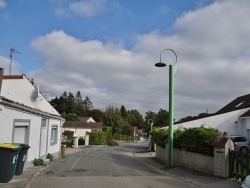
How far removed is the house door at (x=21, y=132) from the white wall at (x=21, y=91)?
1911 mm

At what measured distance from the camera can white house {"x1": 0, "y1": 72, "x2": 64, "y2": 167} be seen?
1267cm

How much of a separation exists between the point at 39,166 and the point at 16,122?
3987 millimetres

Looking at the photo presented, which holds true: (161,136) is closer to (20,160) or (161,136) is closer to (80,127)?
(20,160)

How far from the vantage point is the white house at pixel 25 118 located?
1267cm

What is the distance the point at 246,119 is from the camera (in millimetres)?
31438

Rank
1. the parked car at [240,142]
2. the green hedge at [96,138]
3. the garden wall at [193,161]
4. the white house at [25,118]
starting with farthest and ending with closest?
1. the green hedge at [96,138]
2. the parked car at [240,142]
3. the garden wall at [193,161]
4. the white house at [25,118]

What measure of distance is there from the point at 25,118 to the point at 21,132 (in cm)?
76

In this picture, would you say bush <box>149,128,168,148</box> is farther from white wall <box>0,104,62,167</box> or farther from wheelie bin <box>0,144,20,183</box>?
wheelie bin <box>0,144,20,183</box>

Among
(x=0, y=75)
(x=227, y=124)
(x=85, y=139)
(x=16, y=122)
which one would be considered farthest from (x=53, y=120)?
(x=85, y=139)

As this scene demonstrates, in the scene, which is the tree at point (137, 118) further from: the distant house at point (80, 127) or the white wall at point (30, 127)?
the white wall at point (30, 127)

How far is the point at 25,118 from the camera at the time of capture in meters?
15.0

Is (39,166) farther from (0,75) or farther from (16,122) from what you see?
(0,75)

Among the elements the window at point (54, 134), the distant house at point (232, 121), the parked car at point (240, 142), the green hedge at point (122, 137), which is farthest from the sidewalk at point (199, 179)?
the green hedge at point (122, 137)

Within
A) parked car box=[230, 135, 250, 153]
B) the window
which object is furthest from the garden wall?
parked car box=[230, 135, 250, 153]
